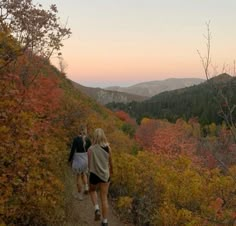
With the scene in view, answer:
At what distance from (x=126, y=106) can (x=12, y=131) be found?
148 metres

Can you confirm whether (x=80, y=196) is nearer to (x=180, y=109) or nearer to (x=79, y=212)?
(x=79, y=212)

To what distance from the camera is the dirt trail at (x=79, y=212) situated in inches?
304

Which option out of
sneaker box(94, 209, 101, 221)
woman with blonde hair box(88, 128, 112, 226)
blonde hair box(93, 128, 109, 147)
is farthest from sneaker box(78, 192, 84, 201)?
blonde hair box(93, 128, 109, 147)

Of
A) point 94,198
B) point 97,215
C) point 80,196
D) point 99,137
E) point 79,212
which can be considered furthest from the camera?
point 80,196

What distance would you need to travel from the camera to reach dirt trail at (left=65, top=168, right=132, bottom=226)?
7.71 metres

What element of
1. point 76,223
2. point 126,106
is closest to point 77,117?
point 76,223

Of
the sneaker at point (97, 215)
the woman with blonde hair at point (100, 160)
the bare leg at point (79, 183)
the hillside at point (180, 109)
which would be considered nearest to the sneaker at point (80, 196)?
the bare leg at point (79, 183)

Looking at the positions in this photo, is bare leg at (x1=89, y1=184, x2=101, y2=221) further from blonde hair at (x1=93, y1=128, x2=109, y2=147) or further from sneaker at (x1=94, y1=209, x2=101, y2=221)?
blonde hair at (x1=93, y1=128, x2=109, y2=147)

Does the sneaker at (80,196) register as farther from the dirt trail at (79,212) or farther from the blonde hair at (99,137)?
the blonde hair at (99,137)

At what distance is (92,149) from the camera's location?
22.9 feet

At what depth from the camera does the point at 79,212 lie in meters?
→ 8.33

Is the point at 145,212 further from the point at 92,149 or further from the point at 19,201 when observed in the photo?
the point at 19,201

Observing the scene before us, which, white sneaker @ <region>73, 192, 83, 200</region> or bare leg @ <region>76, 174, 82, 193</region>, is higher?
bare leg @ <region>76, 174, 82, 193</region>

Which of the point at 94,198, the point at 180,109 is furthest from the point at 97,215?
the point at 180,109
